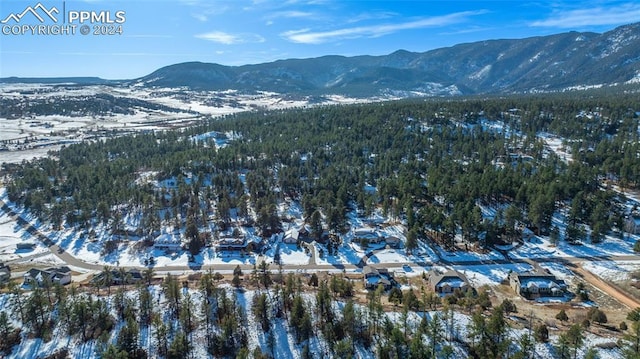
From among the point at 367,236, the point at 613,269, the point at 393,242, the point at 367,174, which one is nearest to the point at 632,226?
the point at 613,269

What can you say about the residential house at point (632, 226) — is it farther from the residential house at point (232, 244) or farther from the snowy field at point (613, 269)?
the residential house at point (232, 244)

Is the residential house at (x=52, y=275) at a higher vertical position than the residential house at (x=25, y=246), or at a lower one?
higher

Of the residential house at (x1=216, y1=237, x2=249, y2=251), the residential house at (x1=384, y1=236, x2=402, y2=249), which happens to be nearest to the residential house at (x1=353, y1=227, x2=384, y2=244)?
the residential house at (x1=384, y1=236, x2=402, y2=249)

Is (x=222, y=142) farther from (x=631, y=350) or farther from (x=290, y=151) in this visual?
(x=631, y=350)

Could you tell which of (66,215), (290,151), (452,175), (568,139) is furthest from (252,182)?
(568,139)

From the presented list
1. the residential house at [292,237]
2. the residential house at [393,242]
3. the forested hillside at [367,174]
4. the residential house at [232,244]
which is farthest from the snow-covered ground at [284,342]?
the residential house at [292,237]

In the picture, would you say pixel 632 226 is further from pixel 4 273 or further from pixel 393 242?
pixel 4 273
